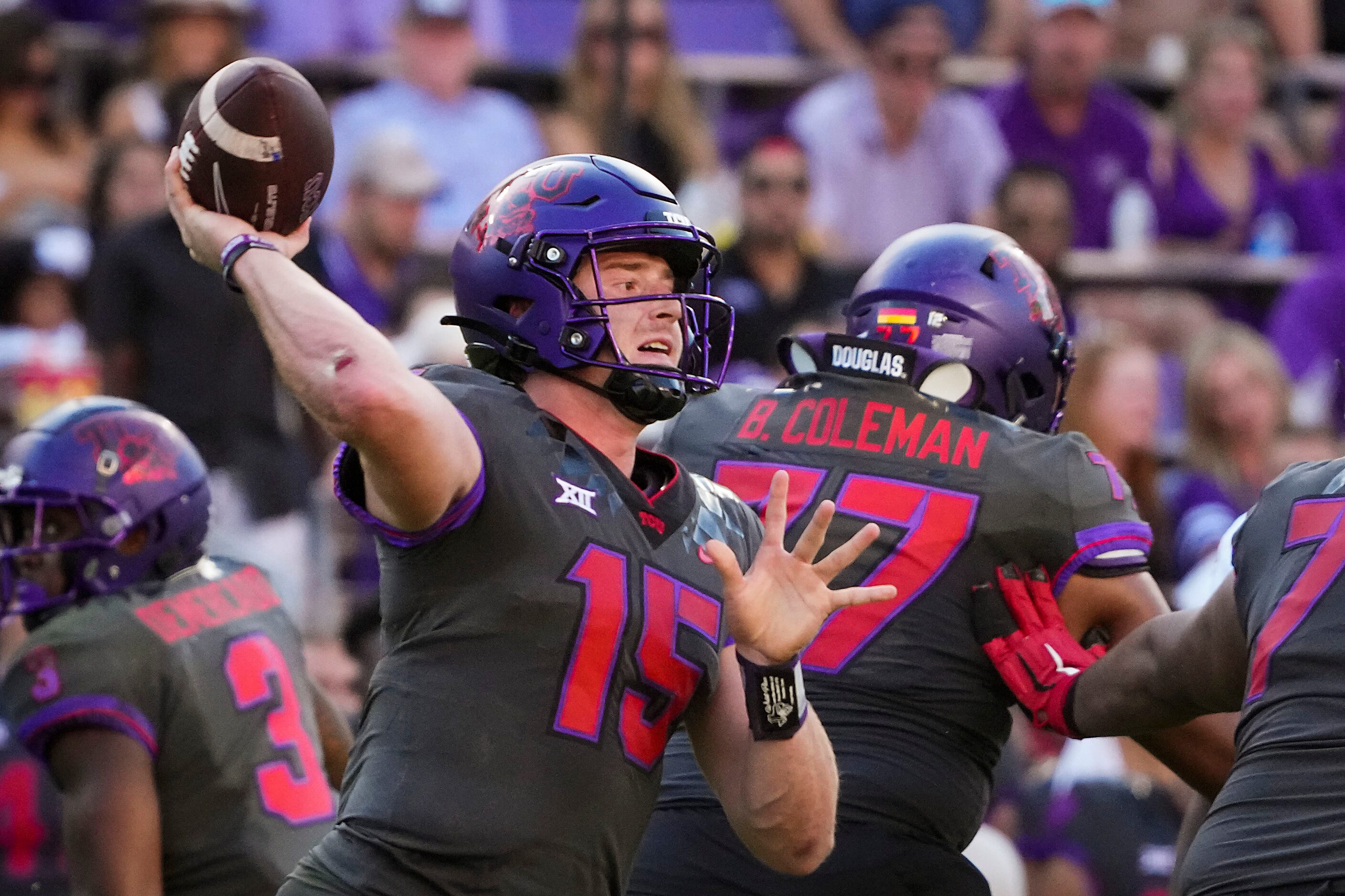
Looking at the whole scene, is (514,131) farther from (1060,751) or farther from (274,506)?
(1060,751)

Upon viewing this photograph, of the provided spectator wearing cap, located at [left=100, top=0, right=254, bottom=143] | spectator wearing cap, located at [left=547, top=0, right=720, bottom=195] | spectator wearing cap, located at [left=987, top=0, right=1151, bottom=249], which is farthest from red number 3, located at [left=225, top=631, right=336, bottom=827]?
spectator wearing cap, located at [left=987, top=0, right=1151, bottom=249]

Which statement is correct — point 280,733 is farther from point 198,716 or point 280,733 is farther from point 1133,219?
point 1133,219

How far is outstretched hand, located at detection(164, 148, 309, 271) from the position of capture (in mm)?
3643

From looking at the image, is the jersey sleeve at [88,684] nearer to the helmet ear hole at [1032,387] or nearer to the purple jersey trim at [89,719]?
the purple jersey trim at [89,719]

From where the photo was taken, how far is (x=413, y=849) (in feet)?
11.8

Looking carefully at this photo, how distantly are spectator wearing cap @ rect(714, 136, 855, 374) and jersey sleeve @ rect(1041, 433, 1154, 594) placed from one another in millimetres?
4557

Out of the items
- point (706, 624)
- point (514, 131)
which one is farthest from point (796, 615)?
point (514, 131)

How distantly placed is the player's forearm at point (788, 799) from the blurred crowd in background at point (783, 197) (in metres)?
3.01

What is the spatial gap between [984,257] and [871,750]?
1.32 meters

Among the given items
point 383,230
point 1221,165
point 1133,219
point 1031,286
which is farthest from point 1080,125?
point 1031,286

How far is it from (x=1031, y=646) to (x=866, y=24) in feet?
21.9

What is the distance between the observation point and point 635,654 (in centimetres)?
376

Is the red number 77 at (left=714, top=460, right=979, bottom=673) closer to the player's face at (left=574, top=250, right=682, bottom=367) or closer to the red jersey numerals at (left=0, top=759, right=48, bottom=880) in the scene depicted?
the player's face at (left=574, top=250, right=682, bottom=367)

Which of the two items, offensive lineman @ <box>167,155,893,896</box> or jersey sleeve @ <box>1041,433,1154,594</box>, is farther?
jersey sleeve @ <box>1041,433,1154,594</box>
